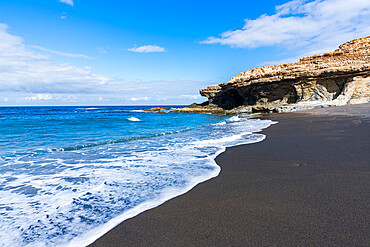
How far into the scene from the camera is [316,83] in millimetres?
26391

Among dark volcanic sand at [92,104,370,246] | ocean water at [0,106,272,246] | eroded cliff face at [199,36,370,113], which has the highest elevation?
A: eroded cliff face at [199,36,370,113]

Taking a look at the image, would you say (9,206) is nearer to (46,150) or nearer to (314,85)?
(46,150)

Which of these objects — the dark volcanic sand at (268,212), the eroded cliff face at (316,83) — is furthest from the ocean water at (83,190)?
the eroded cliff face at (316,83)

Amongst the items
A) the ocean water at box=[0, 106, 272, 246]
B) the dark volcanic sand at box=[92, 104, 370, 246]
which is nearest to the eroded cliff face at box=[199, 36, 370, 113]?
the dark volcanic sand at box=[92, 104, 370, 246]

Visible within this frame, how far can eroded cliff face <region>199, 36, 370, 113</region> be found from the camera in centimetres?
2350

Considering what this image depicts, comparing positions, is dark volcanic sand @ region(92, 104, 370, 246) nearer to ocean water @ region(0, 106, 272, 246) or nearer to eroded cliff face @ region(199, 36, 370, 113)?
ocean water @ region(0, 106, 272, 246)

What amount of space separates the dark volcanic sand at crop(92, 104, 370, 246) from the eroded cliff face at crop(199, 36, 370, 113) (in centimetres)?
2405

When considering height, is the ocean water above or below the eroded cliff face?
below

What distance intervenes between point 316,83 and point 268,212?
1162 inches

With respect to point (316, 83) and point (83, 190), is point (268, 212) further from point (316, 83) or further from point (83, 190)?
point (316, 83)

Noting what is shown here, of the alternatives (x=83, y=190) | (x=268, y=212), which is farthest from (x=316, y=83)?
(x=83, y=190)

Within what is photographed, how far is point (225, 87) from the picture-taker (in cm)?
3941

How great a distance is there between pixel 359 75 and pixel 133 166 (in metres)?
28.9

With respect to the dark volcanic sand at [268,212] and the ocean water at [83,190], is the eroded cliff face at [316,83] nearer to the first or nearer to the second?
the dark volcanic sand at [268,212]
